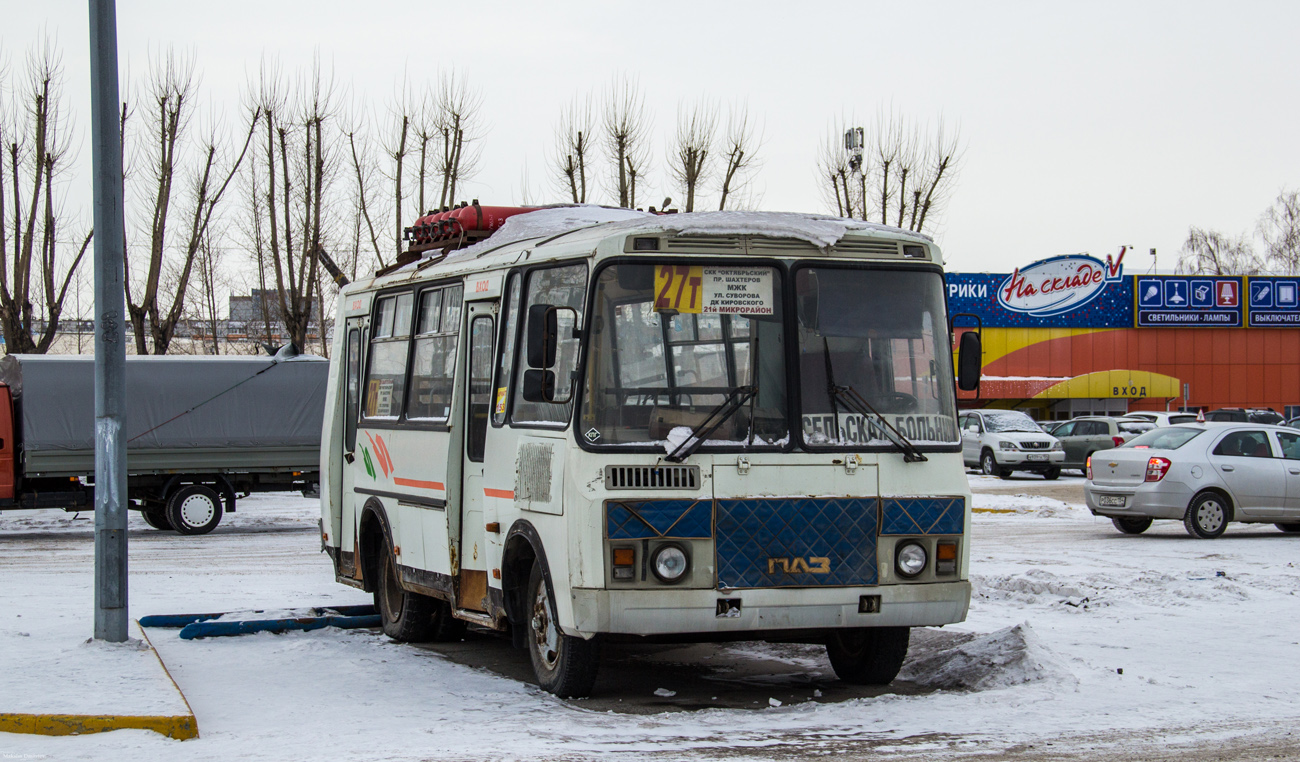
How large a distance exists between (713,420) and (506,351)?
172cm

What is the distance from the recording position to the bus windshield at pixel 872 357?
7672 mm

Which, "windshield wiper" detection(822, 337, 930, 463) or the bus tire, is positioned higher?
"windshield wiper" detection(822, 337, 930, 463)

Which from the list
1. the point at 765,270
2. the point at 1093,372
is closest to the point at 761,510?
the point at 765,270

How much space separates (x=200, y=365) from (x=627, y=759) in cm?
1688

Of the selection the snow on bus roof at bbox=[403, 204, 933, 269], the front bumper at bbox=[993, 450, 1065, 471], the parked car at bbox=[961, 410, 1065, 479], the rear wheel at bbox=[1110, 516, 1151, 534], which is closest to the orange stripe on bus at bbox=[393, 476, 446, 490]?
the snow on bus roof at bbox=[403, 204, 933, 269]

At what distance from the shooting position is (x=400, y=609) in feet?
34.6

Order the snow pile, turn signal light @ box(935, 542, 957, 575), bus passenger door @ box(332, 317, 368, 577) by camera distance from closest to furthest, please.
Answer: turn signal light @ box(935, 542, 957, 575) < the snow pile < bus passenger door @ box(332, 317, 368, 577)

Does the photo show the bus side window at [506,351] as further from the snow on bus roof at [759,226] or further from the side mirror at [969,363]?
the side mirror at [969,363]

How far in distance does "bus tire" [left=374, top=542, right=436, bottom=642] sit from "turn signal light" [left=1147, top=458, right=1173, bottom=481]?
37.0ft

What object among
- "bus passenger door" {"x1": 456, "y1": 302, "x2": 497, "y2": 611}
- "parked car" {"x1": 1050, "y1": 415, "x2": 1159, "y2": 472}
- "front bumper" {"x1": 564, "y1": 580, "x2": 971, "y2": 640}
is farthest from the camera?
"parked car" {"x1": 1050, "y1": 415, "x2": 1159, "y2": 472}

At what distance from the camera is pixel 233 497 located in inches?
843

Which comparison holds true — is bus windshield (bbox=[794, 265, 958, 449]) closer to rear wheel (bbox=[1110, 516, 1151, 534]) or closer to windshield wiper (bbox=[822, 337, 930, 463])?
windshield wiper (bbox=[822, 337, 930, 463])

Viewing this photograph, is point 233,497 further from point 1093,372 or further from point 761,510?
point 1093,372

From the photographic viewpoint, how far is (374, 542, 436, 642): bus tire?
408 inches
